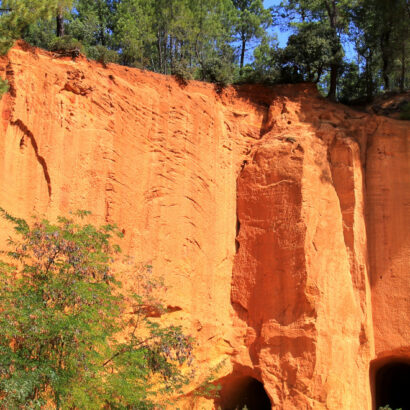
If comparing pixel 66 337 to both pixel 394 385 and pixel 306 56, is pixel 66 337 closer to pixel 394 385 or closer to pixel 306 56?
pixel 394 385

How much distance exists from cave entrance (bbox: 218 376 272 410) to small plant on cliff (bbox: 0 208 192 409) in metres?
4.66

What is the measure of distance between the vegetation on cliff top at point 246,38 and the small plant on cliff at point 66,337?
7.63m

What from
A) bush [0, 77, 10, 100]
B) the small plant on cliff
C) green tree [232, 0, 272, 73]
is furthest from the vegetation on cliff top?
the small plant on cliff

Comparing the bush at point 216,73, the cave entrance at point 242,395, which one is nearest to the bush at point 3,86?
the bush at point 216,73

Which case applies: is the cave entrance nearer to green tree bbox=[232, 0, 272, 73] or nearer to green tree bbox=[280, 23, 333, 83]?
green tree bbox=[280, 23, 333, 83]

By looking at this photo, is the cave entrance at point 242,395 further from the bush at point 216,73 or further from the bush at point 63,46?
the bush at point 63,46

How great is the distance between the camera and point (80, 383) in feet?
31.5

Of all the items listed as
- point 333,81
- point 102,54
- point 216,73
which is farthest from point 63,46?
point 333,81

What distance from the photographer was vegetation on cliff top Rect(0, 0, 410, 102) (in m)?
21.2

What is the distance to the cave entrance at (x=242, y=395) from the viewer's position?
16.5m

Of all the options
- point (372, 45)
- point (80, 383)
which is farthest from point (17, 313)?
point (372, 45)

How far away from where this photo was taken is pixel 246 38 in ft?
97.4

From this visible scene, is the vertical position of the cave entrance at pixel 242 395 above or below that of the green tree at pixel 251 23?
below

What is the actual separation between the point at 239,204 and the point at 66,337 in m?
9.27
